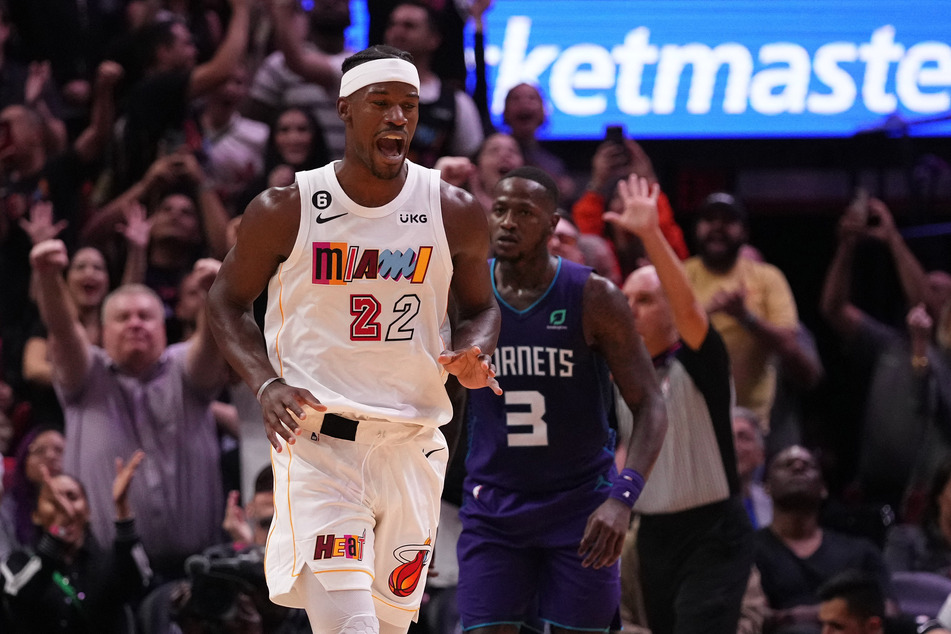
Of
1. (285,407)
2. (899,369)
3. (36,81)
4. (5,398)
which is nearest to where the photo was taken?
(285,407)

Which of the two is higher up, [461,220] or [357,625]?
[461,220]

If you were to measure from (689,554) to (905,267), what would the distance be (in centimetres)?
315

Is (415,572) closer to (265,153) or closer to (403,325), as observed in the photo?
(403,325)

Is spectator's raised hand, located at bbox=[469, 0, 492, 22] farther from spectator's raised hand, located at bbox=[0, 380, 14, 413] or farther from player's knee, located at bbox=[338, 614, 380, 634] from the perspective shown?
player's knee, located at bbox=[338, 614, 380, 634]

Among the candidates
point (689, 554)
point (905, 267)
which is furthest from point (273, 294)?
point (905, 267)

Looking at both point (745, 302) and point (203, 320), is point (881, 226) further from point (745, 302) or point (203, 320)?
point (203, 320)

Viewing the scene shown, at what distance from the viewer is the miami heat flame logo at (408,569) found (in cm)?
404

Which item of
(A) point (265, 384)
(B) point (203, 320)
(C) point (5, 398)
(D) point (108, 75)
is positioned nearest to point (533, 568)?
(A) point (265, 384)

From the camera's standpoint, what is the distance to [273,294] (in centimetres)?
408

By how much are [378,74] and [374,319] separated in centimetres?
72

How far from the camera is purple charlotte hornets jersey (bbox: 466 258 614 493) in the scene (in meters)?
4.91

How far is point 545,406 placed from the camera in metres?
4.93

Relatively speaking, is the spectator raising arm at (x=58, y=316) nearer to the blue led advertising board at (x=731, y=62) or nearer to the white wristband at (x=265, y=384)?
Result: the white wristband at (x=265, y=384)

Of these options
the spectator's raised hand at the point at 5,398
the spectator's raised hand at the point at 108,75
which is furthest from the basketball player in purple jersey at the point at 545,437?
the spectator's raised hand at the point at 108,75
